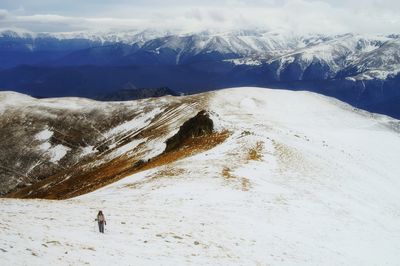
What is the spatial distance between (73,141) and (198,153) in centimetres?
10252

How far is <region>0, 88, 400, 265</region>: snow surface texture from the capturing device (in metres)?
20.3

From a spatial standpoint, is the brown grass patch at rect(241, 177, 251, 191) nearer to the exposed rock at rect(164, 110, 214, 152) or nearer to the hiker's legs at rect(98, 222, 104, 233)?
the hiker's legs at rect(98, 222, 104, 233)

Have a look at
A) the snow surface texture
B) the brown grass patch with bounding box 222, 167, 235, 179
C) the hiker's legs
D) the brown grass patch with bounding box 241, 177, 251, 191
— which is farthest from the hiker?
the brown grass patch with bounding box 222, 167, 235, 179

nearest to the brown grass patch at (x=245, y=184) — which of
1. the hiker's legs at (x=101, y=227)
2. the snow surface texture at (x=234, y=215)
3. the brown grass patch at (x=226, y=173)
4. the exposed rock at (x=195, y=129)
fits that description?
the snow surface texture at (x=234, y=215)

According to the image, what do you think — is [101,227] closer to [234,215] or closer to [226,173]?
[234,215]

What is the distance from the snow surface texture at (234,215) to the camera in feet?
66.7

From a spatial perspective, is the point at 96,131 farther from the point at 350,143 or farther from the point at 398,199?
the point at 398,199

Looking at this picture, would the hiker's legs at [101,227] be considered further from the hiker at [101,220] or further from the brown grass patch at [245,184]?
the brown grass patch at [245,184]

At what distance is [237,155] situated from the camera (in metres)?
45.3

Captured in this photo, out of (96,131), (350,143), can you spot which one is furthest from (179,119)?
(350,143)

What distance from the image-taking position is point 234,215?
1115 inches

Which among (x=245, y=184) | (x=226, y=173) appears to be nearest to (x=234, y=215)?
(x=245, y=184)

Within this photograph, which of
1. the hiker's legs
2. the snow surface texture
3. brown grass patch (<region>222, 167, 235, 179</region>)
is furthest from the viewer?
brown grass patch (<region>222, 167, 235, 179</region>)

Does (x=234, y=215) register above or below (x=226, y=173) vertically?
below
